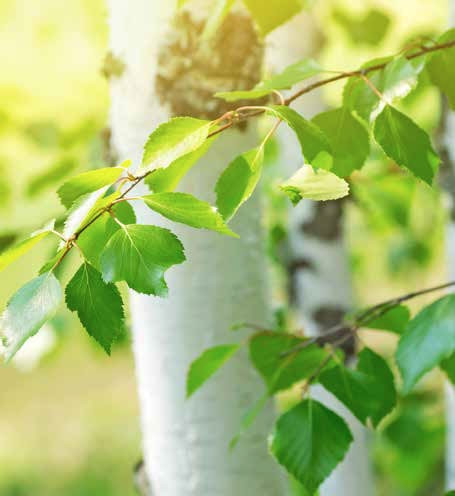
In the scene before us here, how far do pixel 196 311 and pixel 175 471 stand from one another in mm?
160

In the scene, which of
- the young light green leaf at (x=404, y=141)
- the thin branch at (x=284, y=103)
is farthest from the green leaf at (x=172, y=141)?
the young light green leaf at (x=404, y=141)

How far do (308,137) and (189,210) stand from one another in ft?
0.30

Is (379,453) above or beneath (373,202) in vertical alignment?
Answer: beneath

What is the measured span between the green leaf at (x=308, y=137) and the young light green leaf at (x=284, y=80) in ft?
0.11

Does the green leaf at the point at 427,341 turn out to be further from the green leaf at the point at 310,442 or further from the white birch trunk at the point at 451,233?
the white birch trunk at the point at 451,233

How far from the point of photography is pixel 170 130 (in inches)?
15.2

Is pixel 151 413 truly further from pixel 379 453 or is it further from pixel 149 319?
pixel 379 453

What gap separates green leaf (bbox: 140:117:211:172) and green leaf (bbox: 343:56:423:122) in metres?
0.11

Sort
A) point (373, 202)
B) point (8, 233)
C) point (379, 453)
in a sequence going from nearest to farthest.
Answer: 1. point (8, 233)
2. point (373, 202)
3. point (379, 453)

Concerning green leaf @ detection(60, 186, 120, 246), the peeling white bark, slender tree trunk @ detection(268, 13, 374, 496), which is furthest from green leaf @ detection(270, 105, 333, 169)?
slender tree trunk @ detection(268, 13, 374, 496)

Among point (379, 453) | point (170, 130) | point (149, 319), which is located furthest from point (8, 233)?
point (379, 453)

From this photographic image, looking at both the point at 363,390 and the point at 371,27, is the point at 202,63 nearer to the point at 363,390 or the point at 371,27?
the point at 363,390

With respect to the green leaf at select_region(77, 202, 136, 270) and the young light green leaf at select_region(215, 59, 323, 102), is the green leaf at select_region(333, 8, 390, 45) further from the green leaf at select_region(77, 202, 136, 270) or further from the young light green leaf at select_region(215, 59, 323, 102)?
the green leaf at select_region(77, 202, 136, 270)

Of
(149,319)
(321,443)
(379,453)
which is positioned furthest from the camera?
(379,453)
